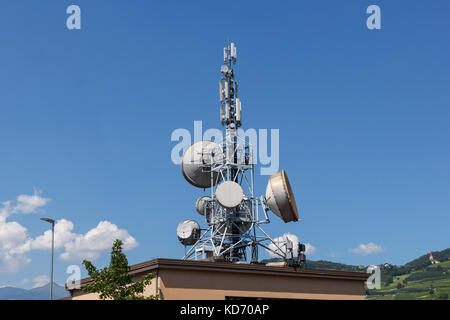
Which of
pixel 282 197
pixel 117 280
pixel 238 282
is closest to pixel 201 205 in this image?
pixel 282 197

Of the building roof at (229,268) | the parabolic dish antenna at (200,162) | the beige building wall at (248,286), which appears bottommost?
the beige building wall at (248,286)

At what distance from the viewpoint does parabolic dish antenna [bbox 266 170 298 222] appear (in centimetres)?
4247

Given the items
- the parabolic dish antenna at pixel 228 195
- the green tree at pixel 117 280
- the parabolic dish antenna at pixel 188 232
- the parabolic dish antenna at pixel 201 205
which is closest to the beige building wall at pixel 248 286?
the green tree at pixel 117 280

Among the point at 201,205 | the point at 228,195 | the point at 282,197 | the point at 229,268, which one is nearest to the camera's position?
the point at 229,268

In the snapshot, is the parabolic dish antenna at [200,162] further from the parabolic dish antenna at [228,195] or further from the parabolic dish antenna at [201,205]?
the parabolic dish antenna at [228,195]

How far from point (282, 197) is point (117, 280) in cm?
1559

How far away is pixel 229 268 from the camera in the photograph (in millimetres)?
34219

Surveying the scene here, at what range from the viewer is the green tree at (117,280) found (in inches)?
1235

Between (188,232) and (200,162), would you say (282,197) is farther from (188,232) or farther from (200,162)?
(200,162)

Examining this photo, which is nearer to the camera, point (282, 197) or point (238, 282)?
point (238, 282)

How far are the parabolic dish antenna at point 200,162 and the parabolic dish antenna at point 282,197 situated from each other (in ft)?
26.9

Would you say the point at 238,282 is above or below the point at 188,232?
below

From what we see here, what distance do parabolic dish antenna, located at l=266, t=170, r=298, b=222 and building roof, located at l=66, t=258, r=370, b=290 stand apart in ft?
18.9
